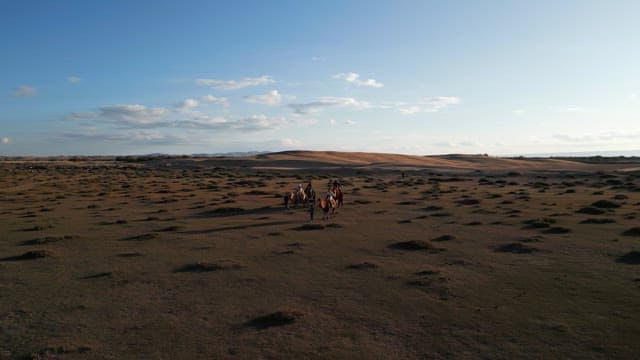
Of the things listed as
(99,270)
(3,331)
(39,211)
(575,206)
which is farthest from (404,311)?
(39,211)

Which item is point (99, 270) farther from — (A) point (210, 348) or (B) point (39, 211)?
(B) point (39, 211)

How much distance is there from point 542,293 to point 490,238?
268 inches

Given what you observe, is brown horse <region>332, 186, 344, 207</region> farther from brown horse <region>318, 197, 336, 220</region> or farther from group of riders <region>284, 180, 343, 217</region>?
brown horse <region>318, 197, 336, 220</region>

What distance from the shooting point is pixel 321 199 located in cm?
2459

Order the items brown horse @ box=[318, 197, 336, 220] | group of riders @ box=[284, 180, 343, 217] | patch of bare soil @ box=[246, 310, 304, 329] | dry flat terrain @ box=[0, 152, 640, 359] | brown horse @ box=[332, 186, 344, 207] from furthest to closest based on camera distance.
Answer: brown horse @ box=[332, 186, 344, 207], group of riders @ box=[284, 180, 343, 217], brown horse @ box=[318, 197, 336, 220], patch of bare soil @ box=[246, 310, 304, 329], dry flat terrain @ box=[0, 152, 640, 359]

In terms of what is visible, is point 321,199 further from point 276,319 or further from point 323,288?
point 276,319

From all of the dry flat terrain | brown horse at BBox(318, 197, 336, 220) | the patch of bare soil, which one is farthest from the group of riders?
the patch of bare soil

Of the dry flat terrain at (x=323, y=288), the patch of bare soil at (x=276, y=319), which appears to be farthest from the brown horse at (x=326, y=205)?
the patch of bare soil at (x=276, y=319)

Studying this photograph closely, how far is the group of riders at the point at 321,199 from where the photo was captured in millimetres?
23375

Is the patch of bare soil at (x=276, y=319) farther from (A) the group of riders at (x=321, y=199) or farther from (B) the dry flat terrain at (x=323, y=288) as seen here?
(A) the group of riders at (x=321, y=199)

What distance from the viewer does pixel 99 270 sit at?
13430mm

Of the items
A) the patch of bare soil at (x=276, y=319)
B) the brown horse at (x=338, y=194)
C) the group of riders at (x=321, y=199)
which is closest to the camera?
the patch of bare soil at (x=276, y=319)

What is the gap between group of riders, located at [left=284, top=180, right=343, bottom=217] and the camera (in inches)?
920

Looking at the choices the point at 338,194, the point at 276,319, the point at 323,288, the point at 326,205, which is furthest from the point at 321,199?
the point at 276,319
